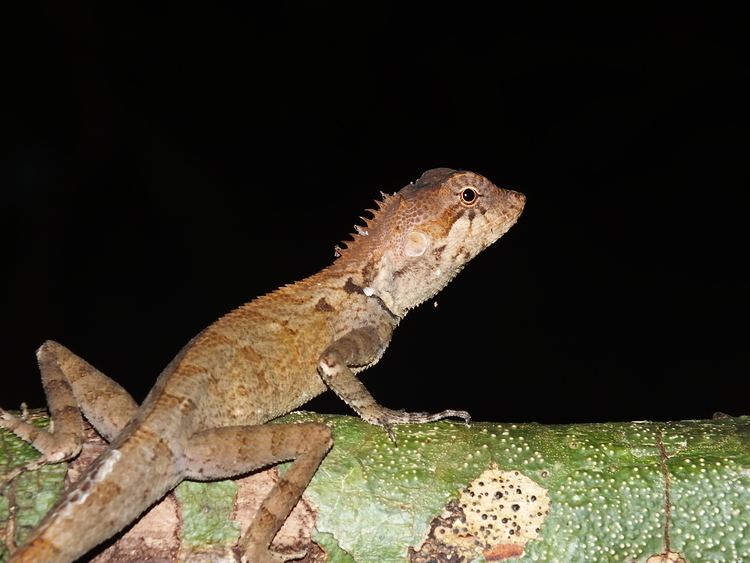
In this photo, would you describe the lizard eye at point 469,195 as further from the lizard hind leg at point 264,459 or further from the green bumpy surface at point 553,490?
the lizard hind leg at point 264,459

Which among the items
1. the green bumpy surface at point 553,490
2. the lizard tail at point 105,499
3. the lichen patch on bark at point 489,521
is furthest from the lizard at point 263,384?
the lichen patch on bark at point 489,521

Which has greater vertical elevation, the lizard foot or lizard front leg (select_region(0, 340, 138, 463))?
the lizard foot

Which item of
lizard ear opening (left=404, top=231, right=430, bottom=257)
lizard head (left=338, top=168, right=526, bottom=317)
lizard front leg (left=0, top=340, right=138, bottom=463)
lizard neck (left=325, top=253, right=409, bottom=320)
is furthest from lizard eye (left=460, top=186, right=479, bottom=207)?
lizard front leg (left=0, top=340, right=138, bottom=463)

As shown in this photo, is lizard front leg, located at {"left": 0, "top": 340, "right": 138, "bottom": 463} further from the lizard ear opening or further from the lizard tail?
the lizard ear opening

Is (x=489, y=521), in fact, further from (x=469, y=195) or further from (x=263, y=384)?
(x=469, y=195)

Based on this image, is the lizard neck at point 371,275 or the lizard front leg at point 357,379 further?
the lizard neck at point 371,275
